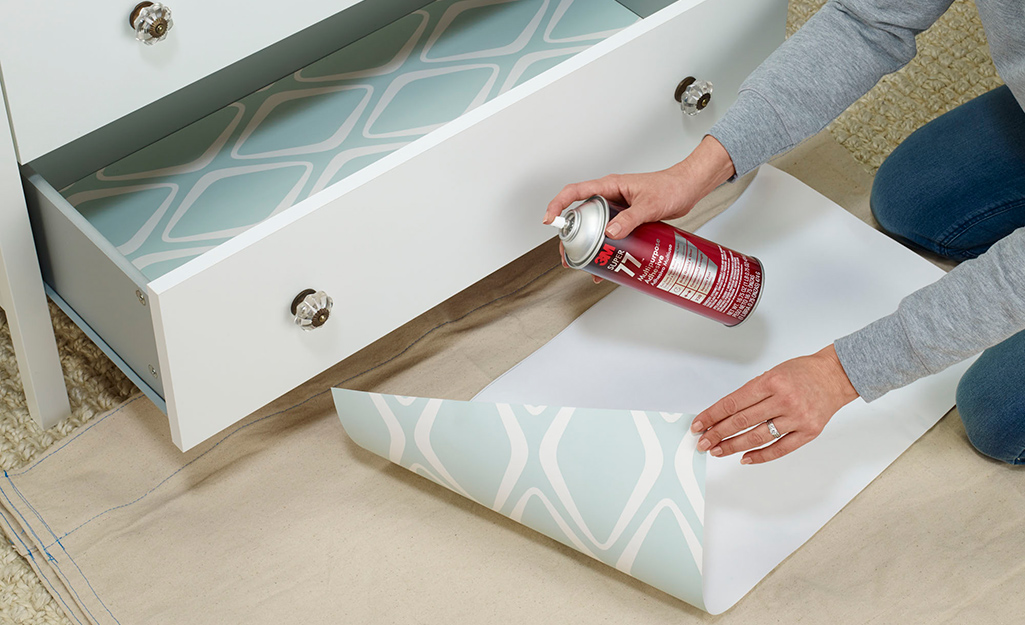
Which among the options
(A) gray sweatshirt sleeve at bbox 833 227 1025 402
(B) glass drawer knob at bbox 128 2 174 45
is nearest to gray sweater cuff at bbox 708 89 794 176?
(A) gray sweatshirt sleeve at bbox 833 227 1025 402

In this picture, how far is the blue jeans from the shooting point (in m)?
1.27

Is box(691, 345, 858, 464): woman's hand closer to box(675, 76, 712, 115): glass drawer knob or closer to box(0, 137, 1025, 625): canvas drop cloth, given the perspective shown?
box(0, 137, 1025, 625): canvas drop cloth

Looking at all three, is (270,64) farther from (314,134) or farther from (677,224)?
(677,224)

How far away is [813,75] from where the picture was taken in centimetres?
110

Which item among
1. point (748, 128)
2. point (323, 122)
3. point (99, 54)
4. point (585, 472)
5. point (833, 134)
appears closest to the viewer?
point (99, 54)

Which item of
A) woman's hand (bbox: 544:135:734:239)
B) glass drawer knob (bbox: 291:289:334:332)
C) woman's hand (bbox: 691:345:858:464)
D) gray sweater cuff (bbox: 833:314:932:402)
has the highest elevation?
woman's hand (bbox: 544:135:734:239)

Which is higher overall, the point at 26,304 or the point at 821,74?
the point at 821,74

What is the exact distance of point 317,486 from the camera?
3.73 ft

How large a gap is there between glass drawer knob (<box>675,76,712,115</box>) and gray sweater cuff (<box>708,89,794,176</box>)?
0.23 feet

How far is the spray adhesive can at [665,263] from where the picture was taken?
99cm

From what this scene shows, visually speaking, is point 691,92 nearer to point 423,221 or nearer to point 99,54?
point 423,221

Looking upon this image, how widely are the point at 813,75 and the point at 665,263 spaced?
272 mm

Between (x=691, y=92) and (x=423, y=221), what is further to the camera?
(x=691, y=92)

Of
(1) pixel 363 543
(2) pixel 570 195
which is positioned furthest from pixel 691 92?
(1) pixel 363 543
